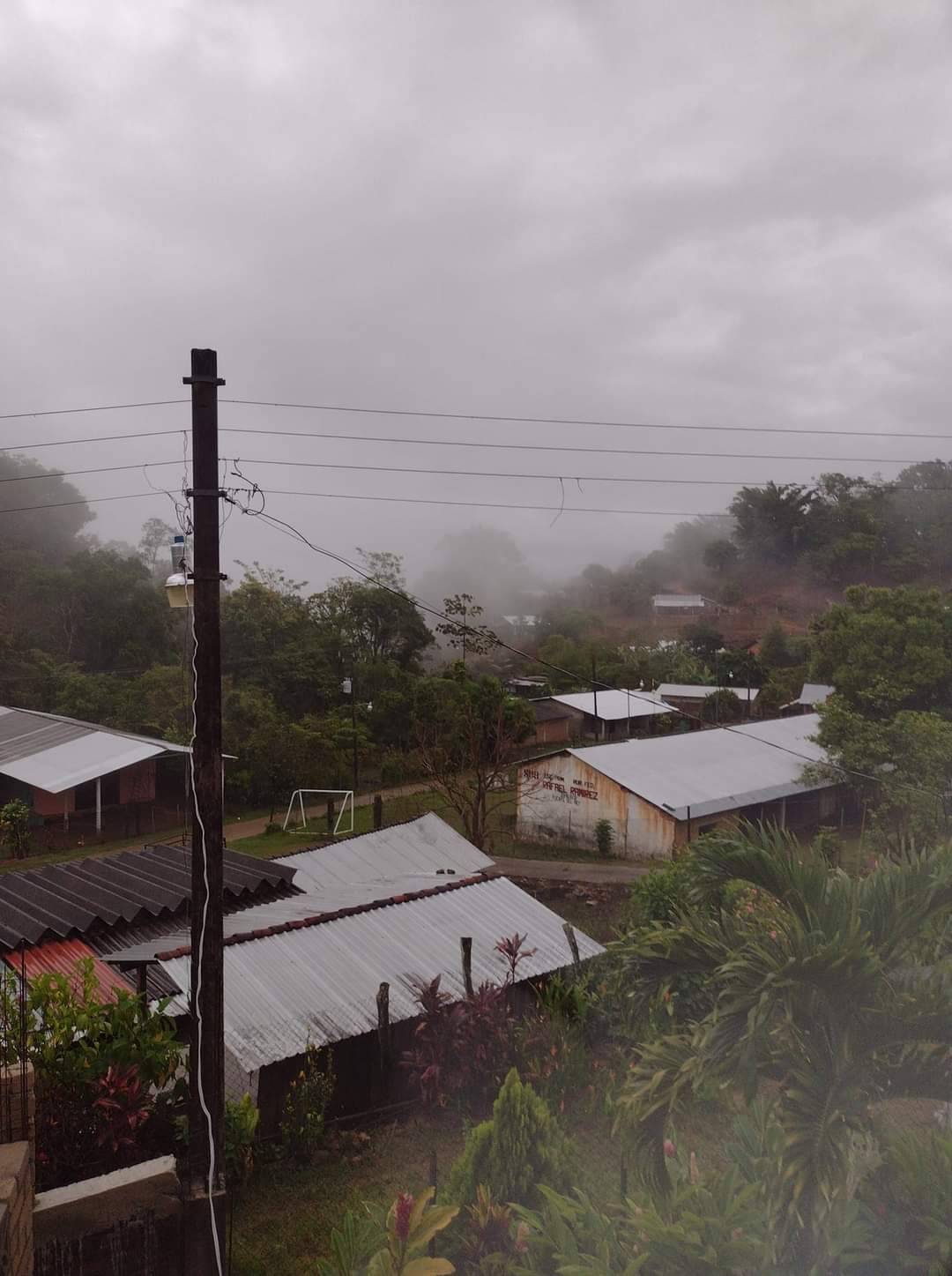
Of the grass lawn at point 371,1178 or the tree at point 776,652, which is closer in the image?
the grass lawn at point 371,1178

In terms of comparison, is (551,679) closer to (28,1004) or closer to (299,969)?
(299,969)

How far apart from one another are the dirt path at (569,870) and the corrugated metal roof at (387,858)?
3.52 metres

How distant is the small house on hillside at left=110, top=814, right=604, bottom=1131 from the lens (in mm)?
6855

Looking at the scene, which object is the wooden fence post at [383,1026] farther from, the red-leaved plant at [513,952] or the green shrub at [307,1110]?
the red-leaved plant at [513,952]

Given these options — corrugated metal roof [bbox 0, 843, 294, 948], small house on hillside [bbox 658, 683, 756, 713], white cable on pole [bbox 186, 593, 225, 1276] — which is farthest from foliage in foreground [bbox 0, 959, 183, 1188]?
small house on hillside [bbox 658, 683, 756, 713]

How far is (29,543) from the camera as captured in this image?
44.4 meters

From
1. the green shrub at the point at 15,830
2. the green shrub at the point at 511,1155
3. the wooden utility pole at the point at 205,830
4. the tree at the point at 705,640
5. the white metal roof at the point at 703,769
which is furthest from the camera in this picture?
the tree at the point at 705,640

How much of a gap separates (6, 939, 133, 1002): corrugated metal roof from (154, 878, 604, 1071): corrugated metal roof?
2.47 feet

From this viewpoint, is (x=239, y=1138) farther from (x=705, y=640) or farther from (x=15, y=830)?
(x=705, y=640)

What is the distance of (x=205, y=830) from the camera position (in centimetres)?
439

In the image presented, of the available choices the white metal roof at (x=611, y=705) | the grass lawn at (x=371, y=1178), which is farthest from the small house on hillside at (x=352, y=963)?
the white metal roof at (x=611, y=705)

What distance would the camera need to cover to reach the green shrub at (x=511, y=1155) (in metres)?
5.22

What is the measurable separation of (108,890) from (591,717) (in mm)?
26104

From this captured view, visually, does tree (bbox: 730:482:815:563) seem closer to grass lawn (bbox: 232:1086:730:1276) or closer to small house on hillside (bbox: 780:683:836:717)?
small house on hillside (bbox: 780:683:836:717)
